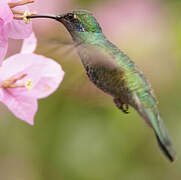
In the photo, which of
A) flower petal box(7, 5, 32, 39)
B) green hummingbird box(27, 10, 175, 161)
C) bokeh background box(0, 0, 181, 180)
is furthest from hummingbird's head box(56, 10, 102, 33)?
bokeh background box(0, 0, 181, 180)

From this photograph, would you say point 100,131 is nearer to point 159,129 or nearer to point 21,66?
point 21,66

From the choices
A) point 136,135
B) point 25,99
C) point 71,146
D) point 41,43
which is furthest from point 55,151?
point 41,43

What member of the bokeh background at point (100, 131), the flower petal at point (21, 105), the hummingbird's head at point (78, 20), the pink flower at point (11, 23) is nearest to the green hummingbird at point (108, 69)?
the hummingbird's head at point (78, 20)

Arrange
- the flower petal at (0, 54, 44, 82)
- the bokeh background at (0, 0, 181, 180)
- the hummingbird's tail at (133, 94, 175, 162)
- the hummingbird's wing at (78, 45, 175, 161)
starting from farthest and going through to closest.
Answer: the bokeh background at (0, 0, 181, 180)
the flower petal at (0, 54, 44, 82)
the hummingbird's wing at (78, 45, 175, 161)
the hummingbird's tail at (133, 94, 175, 162)

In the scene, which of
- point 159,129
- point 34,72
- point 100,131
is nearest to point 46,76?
point 34,72

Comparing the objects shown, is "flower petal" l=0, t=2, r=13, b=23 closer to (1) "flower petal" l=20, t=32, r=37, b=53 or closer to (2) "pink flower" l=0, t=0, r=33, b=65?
(2) "pink flower" l=0, t=0, r=33, b=65

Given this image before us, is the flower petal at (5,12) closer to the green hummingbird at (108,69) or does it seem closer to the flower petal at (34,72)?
the green hummingbird at (108,69)
